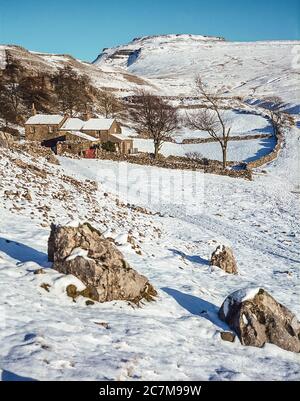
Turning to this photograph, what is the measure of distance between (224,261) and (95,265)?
284 inches

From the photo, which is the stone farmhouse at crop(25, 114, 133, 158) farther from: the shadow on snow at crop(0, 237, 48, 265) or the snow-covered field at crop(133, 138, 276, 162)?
the shadow on snow at crop(0, 237, 48, 265)

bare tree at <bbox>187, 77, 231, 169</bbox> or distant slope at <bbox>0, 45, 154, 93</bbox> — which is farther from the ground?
distant slope at <bbox>0, 45, 154, 93</bbox>

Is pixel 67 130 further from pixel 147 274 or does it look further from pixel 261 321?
pixel 261 321

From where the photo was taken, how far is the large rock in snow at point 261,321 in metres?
9.71

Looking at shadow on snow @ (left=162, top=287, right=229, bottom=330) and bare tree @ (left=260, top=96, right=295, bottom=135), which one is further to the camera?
bare tree @ (left=260, top=96, right=295, bottom=135)

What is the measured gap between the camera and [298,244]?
850 inches

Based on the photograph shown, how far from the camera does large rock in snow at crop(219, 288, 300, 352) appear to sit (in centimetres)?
971

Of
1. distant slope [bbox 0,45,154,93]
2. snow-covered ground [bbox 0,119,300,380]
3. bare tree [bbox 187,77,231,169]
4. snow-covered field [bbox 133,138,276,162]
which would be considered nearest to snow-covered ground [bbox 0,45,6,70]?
distant slope [bbox 0,45,154,93]

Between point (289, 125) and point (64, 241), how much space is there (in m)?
78.9

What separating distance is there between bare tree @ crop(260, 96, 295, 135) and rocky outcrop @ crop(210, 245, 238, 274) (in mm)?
59941

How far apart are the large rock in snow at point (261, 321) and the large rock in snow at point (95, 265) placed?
2549mm

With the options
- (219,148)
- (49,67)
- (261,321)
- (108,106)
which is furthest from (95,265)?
(49,67)
